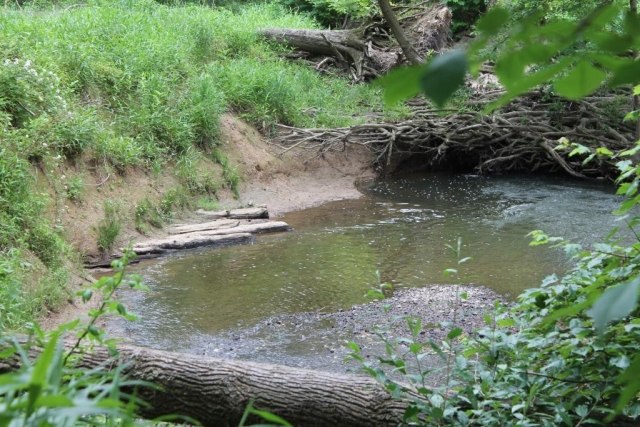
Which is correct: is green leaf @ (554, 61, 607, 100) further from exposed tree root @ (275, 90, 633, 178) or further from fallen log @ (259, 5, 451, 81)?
fallen log @ (259, 5, 451, 81)

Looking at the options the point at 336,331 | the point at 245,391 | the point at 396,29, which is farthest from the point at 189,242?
the point at 396,29

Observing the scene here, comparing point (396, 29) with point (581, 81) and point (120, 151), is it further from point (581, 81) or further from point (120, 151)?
point (581, 81)

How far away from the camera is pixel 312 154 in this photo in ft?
37.4

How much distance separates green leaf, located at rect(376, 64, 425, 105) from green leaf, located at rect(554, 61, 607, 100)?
0.80ft

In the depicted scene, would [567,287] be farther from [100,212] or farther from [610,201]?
[610,201]

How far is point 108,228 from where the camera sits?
7727mm

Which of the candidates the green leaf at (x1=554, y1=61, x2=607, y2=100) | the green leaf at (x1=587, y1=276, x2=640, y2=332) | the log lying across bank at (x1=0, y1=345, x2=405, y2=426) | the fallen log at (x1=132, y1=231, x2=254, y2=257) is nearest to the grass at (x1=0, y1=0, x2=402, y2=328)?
the fallen log at (x1=132, y1=231, x2=254, y2=257)

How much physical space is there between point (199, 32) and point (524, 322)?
1028 cm

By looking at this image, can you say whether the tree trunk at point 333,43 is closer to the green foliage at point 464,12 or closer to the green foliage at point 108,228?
the green foliage at point 464,12

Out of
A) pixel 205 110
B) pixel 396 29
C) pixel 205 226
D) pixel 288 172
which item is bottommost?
pixel 288 172

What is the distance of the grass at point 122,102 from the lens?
21.9 feet

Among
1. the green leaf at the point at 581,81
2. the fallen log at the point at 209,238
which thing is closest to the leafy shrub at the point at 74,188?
the fallen log at the point at 209,238

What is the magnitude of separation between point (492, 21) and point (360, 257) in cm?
708

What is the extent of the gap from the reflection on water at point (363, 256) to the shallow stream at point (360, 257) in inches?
0.4
